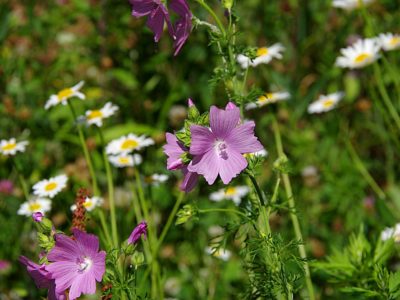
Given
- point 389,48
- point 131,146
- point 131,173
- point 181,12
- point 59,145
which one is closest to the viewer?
point 181,12

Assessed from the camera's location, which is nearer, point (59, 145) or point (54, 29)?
point (59, 145)

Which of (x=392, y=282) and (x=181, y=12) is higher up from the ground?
(x=181, y=12)

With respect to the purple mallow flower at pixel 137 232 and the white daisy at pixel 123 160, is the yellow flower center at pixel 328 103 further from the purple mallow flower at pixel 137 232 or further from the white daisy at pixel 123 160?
the purple mallow flower at pixel 137 232

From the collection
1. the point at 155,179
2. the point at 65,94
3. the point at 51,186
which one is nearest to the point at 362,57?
the point at 155,179

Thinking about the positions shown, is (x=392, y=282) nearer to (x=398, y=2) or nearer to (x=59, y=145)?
(x=59, y=145)

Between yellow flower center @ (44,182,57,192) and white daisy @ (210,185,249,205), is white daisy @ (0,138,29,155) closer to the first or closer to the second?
yellow flower center @ (44,182,57,192)

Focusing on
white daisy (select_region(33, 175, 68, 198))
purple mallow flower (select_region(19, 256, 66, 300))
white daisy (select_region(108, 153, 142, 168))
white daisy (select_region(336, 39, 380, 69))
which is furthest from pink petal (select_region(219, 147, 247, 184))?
white daisy (select_region(336, 39, 380, 69))

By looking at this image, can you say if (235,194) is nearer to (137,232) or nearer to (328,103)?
(328,103)

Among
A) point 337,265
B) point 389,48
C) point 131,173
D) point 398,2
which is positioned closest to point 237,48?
point 337,265

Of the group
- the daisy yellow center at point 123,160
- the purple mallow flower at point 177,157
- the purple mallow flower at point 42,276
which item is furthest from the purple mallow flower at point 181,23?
the daisy yellow center at point 123,160
